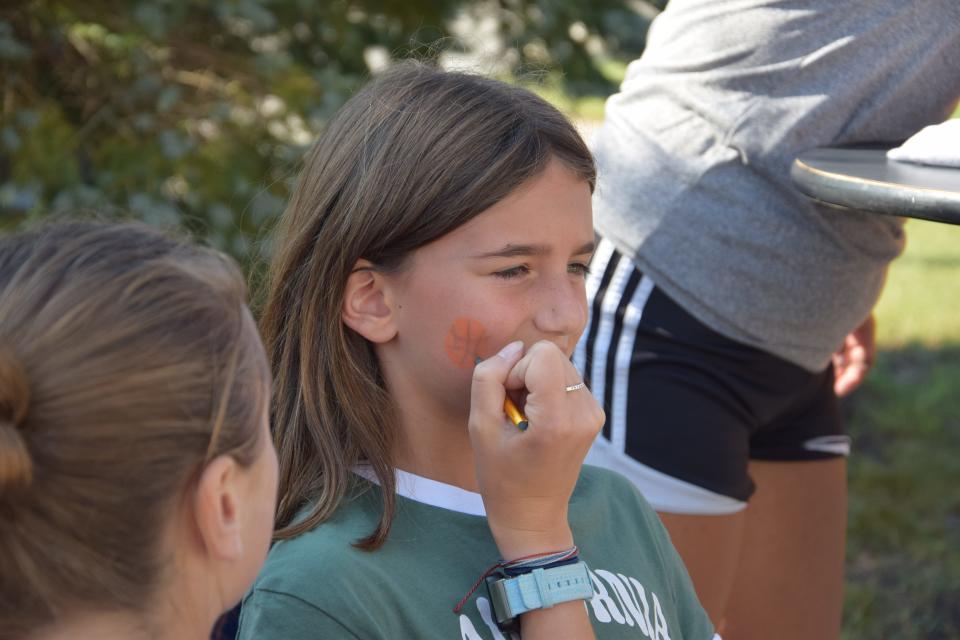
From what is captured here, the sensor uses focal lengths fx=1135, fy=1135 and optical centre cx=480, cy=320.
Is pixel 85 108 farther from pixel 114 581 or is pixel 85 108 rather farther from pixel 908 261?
pixel 908 261

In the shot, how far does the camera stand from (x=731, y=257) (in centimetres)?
207

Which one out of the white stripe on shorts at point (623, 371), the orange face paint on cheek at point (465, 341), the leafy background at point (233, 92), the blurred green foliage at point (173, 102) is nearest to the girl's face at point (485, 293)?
the orange face paint on cheek at point (465, 341)

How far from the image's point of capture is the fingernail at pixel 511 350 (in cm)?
153

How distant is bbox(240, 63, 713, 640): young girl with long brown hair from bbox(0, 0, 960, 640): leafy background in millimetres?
1292

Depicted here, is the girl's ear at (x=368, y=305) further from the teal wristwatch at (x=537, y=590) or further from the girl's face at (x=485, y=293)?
the teal wristwatch at (x=537, y=590)

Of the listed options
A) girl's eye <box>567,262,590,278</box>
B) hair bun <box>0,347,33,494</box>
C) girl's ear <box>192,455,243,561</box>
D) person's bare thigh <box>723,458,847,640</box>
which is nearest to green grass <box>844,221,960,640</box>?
person's bare thigh <box>723,458,847,640</box>

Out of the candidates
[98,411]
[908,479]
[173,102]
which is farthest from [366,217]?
[908,479]

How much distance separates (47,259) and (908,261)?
25.7 feet

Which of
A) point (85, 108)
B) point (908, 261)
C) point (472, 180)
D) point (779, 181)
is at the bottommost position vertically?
point (908, 261)

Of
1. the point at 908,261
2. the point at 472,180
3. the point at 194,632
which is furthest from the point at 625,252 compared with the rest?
the point at 908,261

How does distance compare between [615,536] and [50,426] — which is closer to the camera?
[50,426]

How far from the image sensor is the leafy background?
10.3ft

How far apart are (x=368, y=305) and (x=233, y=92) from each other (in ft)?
6.39

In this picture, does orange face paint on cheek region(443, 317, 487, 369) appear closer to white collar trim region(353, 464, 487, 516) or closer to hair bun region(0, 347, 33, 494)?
white collar trim region(353, 464, 487, 516)
